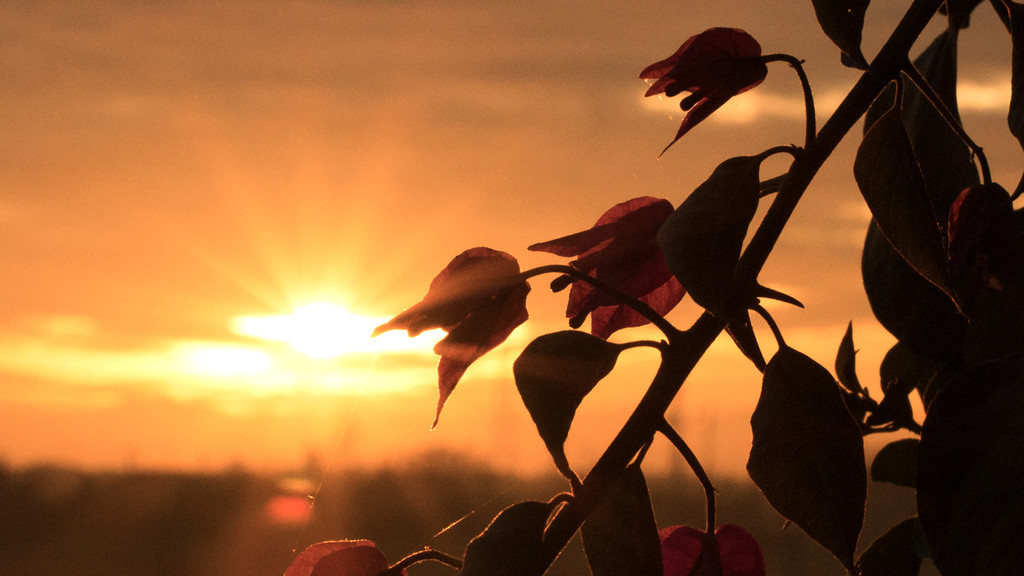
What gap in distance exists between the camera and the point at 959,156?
487 mm

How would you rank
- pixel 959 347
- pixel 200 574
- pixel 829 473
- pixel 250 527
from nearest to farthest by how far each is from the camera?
pixel 829 473
pixel 959 347
pixel 200 574
pixel 250 527

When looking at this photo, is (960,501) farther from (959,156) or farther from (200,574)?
(200,574)

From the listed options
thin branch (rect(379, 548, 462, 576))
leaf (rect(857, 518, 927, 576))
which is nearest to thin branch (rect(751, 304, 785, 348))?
thin branch (rect(379, 548, 462, 576))

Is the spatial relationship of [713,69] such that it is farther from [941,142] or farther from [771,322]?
[941,142]

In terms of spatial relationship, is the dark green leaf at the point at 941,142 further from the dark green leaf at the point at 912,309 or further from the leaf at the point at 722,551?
the leaf at the point at 722,551

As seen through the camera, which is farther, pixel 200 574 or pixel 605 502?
pixel 200 574

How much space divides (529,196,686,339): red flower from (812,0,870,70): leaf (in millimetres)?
84

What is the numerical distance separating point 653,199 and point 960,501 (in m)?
0.15

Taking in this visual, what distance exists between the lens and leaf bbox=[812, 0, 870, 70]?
0.29 m

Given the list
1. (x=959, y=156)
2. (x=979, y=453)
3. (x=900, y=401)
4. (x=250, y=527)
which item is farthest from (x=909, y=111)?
(x=250, y=527)

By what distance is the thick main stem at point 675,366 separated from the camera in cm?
27

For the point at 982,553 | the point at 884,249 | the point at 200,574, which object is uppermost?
the point at 200,574

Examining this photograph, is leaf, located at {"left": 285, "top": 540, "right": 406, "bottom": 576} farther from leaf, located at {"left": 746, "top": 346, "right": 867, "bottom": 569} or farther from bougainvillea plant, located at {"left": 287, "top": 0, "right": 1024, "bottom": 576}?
leaf, located at {"left": 746, "top": 346, "right": 867, "bottom": 569}

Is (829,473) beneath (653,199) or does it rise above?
beneath
